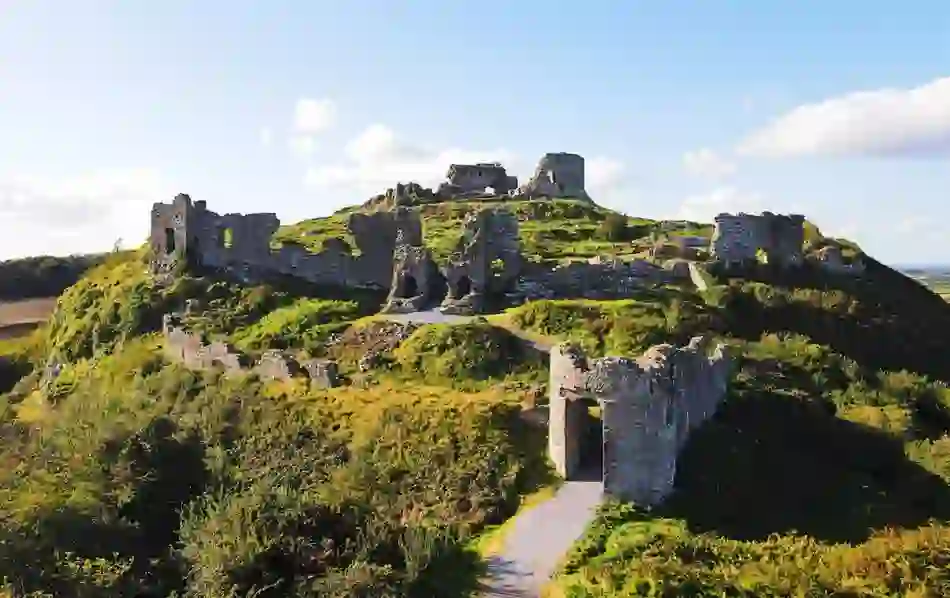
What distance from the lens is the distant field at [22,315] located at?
3061 inches

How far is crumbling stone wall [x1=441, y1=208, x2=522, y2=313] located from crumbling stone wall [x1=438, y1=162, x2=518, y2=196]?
35.1m

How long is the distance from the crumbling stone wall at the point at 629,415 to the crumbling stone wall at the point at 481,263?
58.1 ft

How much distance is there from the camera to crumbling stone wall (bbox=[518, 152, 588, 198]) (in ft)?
264

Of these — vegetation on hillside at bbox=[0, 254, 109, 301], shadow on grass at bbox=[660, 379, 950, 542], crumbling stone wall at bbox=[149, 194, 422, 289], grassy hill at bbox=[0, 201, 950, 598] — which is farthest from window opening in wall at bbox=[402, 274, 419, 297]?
vegetation on hillside at bbox=[0, 254, 109, 301]

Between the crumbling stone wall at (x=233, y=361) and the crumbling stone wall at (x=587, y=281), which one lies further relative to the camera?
the crumbling stone wall at (x=587, y=281)

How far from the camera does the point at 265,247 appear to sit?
52.4 metres

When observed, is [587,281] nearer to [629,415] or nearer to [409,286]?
[409,286]

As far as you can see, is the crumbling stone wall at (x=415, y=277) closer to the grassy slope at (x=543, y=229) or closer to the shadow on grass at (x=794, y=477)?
the grassy slope at (x=543, y=229)

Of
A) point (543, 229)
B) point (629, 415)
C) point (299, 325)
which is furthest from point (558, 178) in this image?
point (629, 415)

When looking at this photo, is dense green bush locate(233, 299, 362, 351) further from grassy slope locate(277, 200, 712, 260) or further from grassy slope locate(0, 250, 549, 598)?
grassy slope locate(277, 200, 712, 260)

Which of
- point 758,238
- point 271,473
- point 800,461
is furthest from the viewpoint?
point 758,238

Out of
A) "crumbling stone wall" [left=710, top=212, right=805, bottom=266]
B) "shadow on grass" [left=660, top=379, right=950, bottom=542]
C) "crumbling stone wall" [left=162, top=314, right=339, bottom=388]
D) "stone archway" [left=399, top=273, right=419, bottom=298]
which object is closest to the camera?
"shadow on grass" [left=660, top=379, right=950, bottom=542]

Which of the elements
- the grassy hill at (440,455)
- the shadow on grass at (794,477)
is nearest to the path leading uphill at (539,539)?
the grassy hill at (440,455)

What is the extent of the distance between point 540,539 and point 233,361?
19336mm
